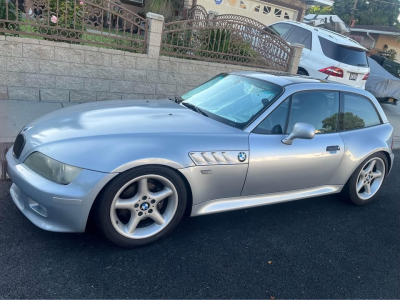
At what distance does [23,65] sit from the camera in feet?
20.9

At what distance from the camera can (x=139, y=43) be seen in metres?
7.21

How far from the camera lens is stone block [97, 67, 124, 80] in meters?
6.95

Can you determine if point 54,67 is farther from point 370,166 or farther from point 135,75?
point 370,166

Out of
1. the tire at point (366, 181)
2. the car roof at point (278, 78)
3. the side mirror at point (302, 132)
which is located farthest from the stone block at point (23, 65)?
the tire at point (366, 181)

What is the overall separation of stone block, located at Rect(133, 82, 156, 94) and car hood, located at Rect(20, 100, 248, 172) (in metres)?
3.77

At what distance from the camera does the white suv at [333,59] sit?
8.97 m

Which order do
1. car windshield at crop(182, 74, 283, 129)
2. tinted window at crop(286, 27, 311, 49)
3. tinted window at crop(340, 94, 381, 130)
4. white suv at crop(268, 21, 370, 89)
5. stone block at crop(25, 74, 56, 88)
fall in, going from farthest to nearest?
1. tinted window at crop(286, 27, 311, 49)
2. white suv at crop(268, 21, 370, 89)
3. stone block at crop(25, 74, 56, 88)
4. tinted window at crop(340, 94, 381, 130)
5. car windshield at crop(182, 74, 283, 129)

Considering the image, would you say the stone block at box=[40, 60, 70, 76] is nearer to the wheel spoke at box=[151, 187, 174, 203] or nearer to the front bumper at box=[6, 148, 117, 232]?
the front bumper at box=[6, 148, 117, 232]

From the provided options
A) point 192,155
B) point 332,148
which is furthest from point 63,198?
point 332,148

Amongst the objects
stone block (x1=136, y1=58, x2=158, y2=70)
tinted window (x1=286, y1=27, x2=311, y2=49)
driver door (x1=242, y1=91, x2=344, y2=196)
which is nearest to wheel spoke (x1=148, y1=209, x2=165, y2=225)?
driver door (x1=242, y1=91, x2=344, y2=196)

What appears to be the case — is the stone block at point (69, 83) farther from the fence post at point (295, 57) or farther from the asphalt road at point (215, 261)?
the fence post at point (295, 57)

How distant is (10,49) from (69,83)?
43.6 inches

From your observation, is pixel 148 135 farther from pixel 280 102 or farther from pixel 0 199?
pixel 0 199

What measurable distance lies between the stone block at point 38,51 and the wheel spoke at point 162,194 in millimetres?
4686
